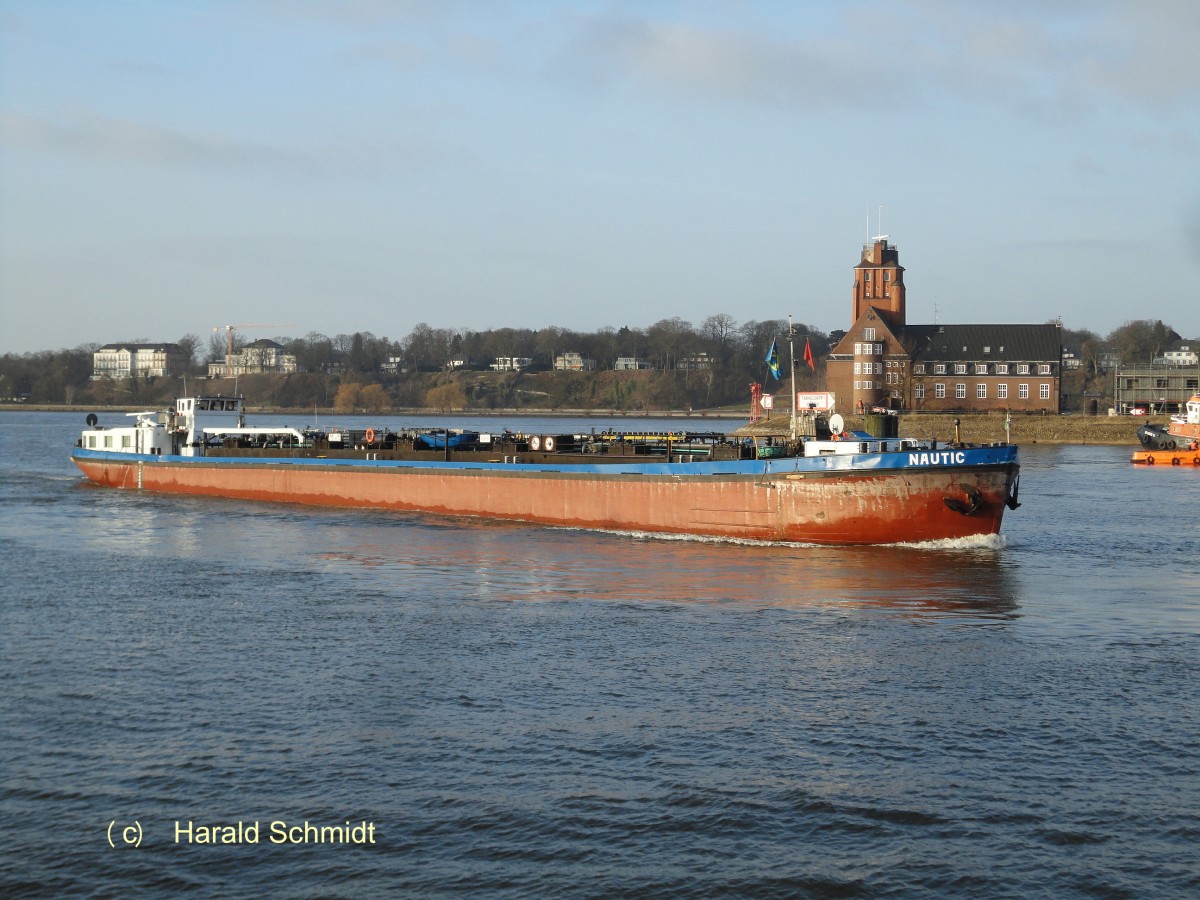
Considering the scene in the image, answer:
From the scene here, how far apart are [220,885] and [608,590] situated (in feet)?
56.4

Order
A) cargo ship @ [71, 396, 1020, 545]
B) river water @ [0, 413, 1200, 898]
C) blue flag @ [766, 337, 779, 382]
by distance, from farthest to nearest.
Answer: blue flag @ [766, 337, 779, 382]
cargo ship @ [71, 396, 1020, 545]
river water @ [0, 413, 1200, 898]

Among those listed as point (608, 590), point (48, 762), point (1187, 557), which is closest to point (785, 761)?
point (48, 762)

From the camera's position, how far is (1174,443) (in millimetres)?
86875

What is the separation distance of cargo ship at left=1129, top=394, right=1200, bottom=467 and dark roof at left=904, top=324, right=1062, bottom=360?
24.7 meters

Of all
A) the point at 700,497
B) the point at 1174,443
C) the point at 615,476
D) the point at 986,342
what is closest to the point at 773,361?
the point at 700,497

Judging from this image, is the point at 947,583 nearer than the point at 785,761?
No

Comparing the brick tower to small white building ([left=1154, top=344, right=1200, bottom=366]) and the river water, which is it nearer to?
small white building ([left=1154, top=344, right=1200, bottom=366])

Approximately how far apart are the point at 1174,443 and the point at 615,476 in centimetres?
6173

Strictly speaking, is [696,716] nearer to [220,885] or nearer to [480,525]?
[220,885]

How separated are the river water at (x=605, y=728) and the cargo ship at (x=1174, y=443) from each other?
174ft

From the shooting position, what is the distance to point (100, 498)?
54312 millimetres

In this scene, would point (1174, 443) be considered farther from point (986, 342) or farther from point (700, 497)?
point (700, 497)

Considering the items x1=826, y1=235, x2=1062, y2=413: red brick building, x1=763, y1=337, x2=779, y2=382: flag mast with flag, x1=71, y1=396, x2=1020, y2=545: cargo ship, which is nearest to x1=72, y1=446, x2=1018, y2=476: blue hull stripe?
x1=71, y1=396, x2=1020, y2=545: cargo ship

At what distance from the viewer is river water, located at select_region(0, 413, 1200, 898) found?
44.0 ft
